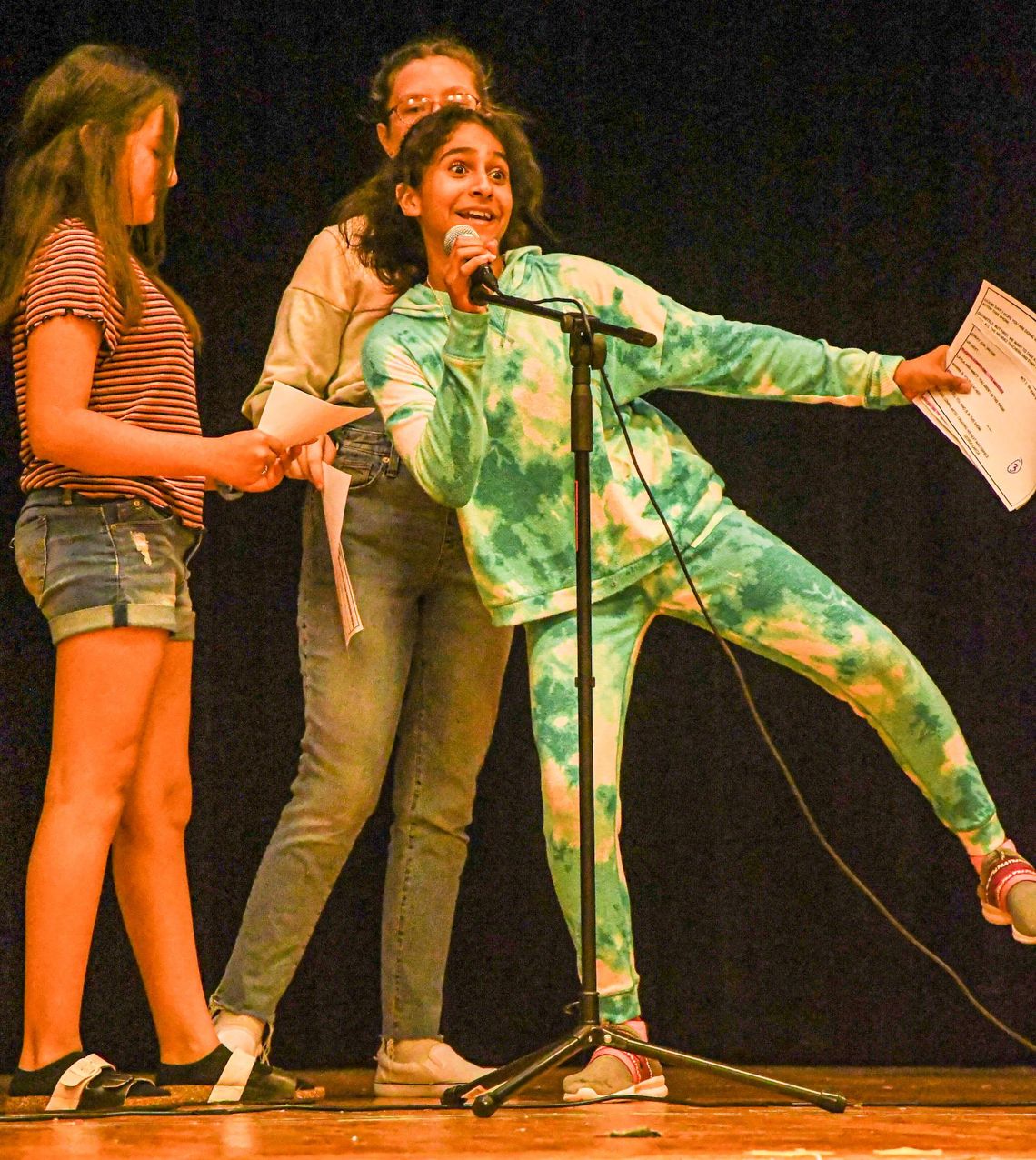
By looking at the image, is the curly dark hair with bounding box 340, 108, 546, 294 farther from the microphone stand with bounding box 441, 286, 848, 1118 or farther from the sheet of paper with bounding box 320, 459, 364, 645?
the microphone stand with bounding box 441, 286, 848, 1118

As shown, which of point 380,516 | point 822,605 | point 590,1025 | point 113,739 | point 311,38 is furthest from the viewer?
point 311,38

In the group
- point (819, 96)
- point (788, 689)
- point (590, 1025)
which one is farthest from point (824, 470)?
point (590, 1025)

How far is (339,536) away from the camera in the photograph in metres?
2.33

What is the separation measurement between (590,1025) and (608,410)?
0.86m

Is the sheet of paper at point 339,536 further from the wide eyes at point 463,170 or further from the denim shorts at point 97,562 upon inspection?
the wide eyes at point 463,170

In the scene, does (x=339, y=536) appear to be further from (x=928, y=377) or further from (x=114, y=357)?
(x=928, y=377)

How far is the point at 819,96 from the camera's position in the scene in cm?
292

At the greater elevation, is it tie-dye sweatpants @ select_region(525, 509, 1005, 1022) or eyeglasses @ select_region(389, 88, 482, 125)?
eyeglasses @ select_region(389, 88, 482, 125)

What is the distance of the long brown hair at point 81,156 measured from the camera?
85.9 inches

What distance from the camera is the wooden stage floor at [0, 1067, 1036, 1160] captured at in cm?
168

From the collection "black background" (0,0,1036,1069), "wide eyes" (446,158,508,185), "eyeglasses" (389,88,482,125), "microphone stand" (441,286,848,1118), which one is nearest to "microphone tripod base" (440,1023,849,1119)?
"microphone stand" (441,286,848,1118)

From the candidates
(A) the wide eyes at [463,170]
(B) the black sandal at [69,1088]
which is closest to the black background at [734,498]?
(A) the wide eyes at [463,170]

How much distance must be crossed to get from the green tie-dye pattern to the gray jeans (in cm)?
20

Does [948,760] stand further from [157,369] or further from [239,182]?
[239,182]
